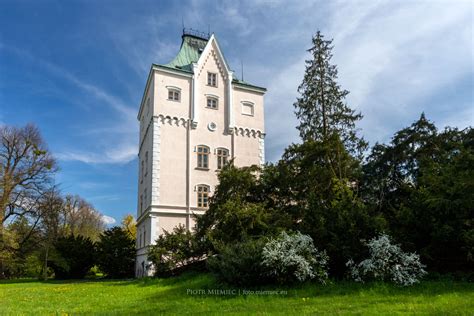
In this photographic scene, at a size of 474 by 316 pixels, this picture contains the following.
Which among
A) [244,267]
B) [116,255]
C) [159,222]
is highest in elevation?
[159,222]

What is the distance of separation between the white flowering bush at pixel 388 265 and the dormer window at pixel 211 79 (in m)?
22.0

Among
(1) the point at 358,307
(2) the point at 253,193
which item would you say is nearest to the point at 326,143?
(2) the point at 253,193

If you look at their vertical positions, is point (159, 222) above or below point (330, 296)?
above

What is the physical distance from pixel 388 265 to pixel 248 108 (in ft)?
73.5

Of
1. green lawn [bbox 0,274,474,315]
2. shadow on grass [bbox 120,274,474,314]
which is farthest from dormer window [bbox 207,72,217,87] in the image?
shadow on grass [bbox 120,274,474,314]

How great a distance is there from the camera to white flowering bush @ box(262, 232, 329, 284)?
11562mm

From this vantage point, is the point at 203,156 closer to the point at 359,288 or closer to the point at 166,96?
the point at 166,96

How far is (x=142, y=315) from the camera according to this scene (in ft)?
29.3

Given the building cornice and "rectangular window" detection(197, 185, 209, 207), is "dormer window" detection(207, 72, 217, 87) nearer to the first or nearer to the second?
the building cornice

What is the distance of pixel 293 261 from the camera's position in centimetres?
1159

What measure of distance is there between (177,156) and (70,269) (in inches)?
542

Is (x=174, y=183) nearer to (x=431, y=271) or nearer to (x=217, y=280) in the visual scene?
(x=217, y=280)

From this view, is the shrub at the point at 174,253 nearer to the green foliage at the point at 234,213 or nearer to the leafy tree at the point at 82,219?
the green foliage at the point at 234,213

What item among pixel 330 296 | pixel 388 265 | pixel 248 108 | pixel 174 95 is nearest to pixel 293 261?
pixel 330 296
